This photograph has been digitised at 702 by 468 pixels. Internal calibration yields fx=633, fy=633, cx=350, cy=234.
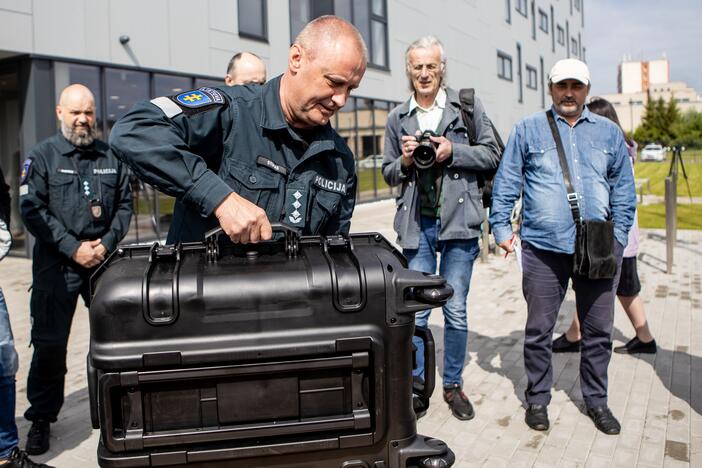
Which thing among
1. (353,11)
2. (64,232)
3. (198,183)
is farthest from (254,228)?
(353,11)

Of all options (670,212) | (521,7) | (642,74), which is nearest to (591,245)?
(670,212)

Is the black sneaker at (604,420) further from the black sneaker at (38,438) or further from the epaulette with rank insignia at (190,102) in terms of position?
the black sneaker at (38,438)

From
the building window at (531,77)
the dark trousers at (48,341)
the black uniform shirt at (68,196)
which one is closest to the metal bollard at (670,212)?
the black uniform shirt at (68,196)

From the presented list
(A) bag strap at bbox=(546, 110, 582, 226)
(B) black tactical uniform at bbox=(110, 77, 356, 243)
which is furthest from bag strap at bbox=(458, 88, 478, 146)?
(B) black tactical uniform at bbox=(110, 77, 356, 243)

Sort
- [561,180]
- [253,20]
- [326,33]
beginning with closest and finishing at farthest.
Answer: [326,33]
[561,180]
[253,20]

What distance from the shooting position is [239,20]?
13.4 meters

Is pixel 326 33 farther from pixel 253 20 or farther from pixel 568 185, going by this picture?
pixel 253 20

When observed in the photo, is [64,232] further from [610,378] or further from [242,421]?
[610,378]

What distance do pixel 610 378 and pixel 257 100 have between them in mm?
3487

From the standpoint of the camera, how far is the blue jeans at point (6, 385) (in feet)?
9.94

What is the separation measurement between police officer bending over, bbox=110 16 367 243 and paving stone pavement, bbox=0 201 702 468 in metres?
1.90

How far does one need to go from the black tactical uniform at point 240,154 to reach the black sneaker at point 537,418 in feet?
6.81

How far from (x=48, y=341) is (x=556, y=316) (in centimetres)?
289

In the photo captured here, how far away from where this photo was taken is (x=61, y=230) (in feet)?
11.6
